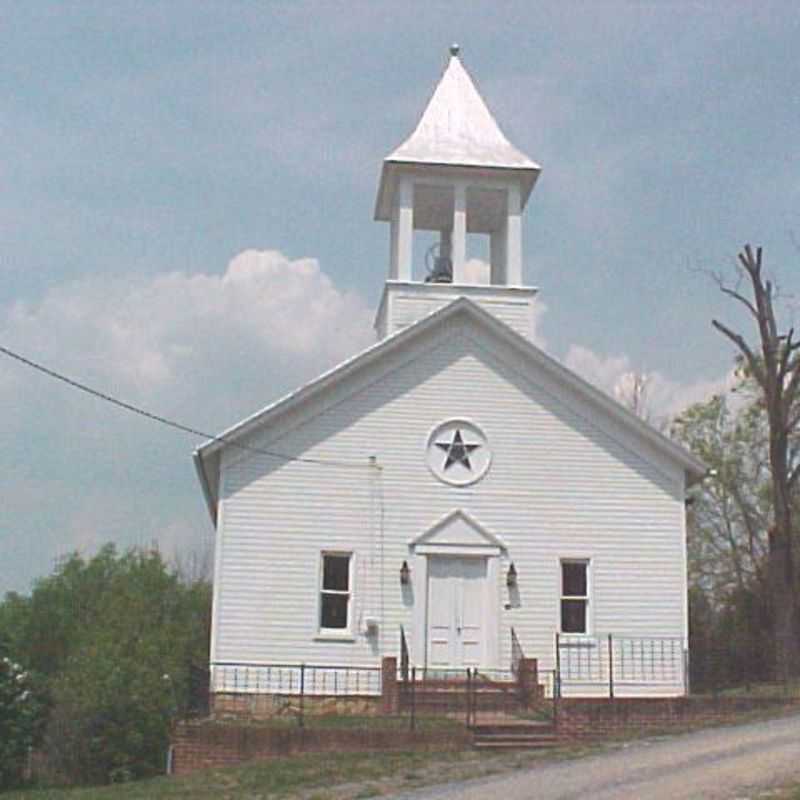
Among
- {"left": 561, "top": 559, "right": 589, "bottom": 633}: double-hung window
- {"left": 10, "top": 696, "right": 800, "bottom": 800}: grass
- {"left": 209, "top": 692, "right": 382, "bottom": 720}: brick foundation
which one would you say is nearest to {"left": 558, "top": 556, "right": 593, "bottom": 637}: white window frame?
{"left": 561, "top": 559, "right": 589, "bottom": 633}: double-hung window

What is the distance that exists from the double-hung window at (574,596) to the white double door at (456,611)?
4.64ft

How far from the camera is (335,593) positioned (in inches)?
994

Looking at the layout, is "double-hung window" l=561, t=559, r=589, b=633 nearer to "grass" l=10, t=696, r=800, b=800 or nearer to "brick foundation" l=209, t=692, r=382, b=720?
"brick foundation" l=209, t=692, r=382, b=720

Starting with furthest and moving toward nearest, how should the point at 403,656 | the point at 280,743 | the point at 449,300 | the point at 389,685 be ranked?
the point at 449,300, the point at 403,656, the point at 389,685, the point at 280,743

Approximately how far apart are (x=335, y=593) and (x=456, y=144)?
9.42 meters

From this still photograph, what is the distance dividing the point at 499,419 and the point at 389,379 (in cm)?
210

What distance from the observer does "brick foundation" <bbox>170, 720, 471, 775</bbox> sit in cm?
2031

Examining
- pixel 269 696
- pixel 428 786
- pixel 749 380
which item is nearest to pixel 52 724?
pixel 269 696

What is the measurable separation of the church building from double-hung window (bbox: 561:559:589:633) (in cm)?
4

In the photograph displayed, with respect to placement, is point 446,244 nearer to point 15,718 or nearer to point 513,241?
point 513,241

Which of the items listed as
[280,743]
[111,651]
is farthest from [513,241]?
[111,651]

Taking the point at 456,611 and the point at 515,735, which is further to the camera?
the point at 456,611

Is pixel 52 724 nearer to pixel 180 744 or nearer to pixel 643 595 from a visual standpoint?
pixel 180 744

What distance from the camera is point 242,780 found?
60.7ft
